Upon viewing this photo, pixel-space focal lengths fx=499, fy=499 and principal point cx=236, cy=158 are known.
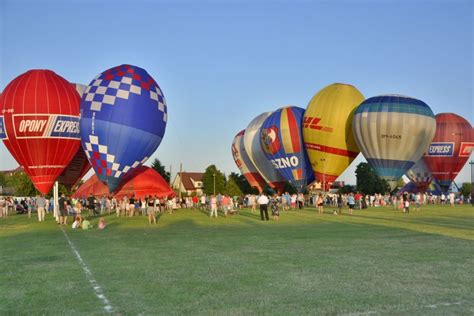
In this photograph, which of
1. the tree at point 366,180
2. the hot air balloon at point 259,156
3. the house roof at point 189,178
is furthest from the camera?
the house roof at point 189,178

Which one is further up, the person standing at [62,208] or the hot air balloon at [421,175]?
the hot air balloon at [421,175]

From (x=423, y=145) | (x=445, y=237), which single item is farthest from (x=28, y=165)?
(x=423, y=145)

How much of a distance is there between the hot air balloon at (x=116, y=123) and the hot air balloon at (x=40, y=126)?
2.35 metres

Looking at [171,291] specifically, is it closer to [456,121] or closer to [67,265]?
[67,265]

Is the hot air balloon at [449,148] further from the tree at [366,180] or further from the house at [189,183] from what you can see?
the house at [189,183]

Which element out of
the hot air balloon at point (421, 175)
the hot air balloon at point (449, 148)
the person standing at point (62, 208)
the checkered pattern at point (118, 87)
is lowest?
the person standing at point (62, 208)

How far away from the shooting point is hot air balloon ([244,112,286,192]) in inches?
2211

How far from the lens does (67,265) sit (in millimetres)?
10461

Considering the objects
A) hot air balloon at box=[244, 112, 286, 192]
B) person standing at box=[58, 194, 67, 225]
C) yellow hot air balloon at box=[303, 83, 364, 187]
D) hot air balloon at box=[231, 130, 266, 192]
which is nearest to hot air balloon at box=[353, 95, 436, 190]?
yellow hot air balloon at box=[303, 83, 364, 187]

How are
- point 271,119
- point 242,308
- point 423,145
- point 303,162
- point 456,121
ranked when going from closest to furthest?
point 242,308, point 423,145, point 303,162, point 271,119, point 456,121

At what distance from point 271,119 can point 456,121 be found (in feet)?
69.8

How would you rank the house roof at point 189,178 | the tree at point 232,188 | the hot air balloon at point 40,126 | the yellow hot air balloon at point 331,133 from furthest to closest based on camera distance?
1. the house roof at point 189,178
2. the tree at point 232,188
3. the yellow hot air balloon at point 331,133
4. the hot air balloon at point 40,126

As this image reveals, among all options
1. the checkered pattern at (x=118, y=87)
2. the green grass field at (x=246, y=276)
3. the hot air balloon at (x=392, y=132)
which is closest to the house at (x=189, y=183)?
the hot air balloon at (x=392, y=132)

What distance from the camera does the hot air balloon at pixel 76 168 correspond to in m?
33.1
